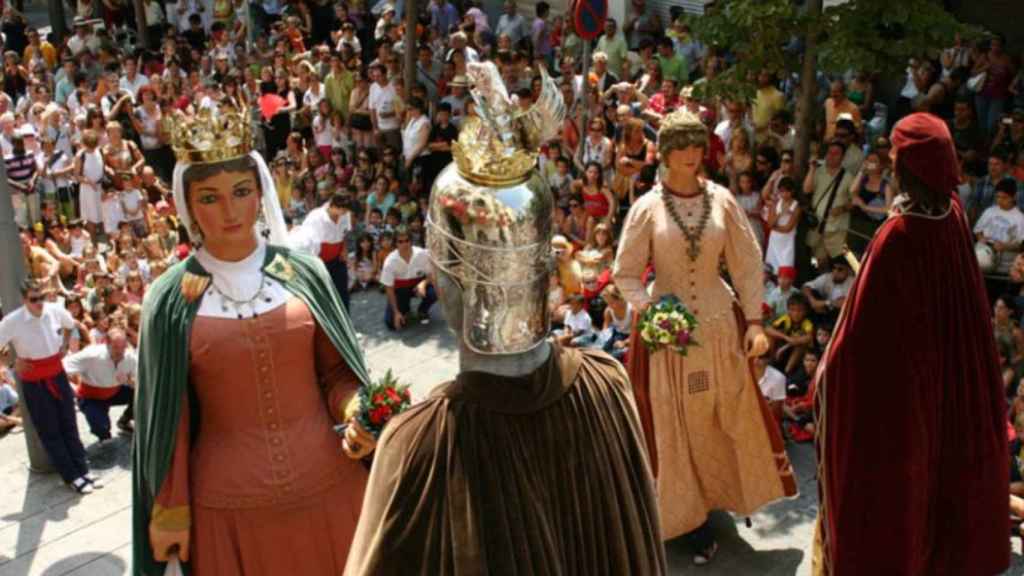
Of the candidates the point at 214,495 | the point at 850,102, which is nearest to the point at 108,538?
the point at 214,495

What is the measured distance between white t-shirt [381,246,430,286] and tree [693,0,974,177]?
287cm

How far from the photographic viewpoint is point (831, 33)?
9609 mm

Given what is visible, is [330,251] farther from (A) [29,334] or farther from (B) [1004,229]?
(B) [1004,229]

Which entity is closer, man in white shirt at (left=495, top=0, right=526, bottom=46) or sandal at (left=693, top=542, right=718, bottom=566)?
sandal at (left=693, top=542, right=718, bottom=566)

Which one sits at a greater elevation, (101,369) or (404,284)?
(101,369)

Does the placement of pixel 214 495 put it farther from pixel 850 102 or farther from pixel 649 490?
pixel 850 102

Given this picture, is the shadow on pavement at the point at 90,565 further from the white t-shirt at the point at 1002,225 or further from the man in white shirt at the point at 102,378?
the white t-shirt at the point at 1002,225

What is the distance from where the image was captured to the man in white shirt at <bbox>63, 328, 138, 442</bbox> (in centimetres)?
877

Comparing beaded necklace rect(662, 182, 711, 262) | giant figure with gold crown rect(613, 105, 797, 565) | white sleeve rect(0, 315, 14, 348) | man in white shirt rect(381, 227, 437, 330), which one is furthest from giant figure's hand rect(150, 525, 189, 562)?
man in white shirt rect(381, 227, 437, 330)

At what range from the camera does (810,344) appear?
8.87 metres

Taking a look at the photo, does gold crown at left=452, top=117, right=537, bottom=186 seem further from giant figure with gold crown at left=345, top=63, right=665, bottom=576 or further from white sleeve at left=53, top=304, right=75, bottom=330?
white sleeve at left=53, top=304, right=75, bottom=330

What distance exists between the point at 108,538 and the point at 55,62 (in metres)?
14.8

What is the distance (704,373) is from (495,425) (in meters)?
3.65

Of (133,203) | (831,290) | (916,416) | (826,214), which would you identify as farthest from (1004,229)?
(133,203)
